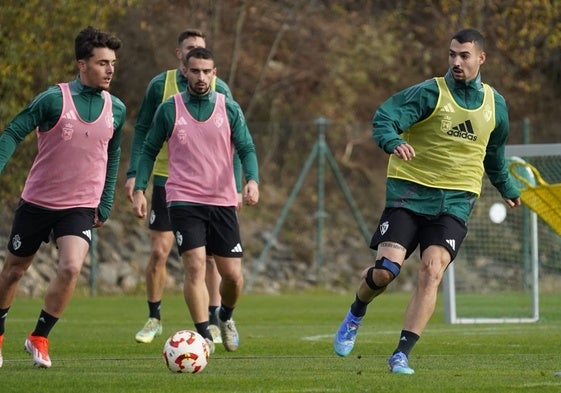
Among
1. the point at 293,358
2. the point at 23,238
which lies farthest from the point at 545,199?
the point at 23,238

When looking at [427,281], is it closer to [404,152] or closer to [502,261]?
[404,152]

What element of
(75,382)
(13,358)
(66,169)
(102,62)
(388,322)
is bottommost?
(388,322)

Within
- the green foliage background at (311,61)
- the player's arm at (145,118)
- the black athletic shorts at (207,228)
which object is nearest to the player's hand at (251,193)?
the black athletic shorts at (207,228)

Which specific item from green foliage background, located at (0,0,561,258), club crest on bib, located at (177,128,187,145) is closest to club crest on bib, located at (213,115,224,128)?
club crest on bib, located at (177,128,187,145)

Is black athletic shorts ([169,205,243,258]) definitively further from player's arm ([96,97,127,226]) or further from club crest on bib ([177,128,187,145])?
player's arm ([96,97,127,226])

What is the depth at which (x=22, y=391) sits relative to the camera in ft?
25.8

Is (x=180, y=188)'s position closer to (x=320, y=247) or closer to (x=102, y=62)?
(x=102, y=62)

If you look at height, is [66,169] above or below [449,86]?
below

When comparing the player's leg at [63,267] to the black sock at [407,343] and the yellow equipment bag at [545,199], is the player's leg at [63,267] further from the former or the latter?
the yellow equipment bag at [545,199]

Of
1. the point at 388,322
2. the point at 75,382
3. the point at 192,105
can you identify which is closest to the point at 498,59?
the point at 388,322

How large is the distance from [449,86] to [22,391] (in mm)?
3444

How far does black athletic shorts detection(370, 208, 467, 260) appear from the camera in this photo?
9.17 m

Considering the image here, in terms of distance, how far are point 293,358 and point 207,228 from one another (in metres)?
1.23

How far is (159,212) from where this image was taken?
40.8ft
